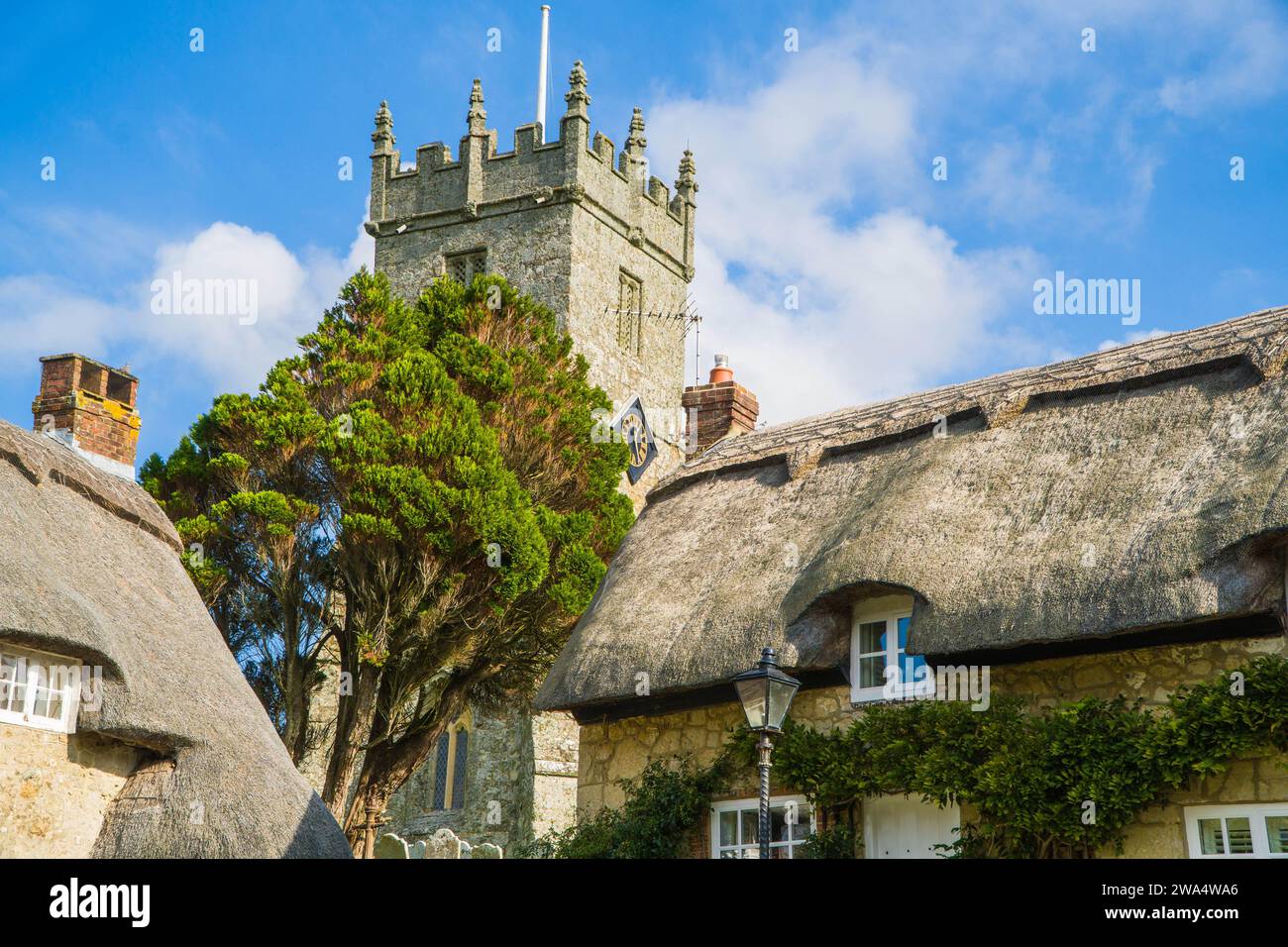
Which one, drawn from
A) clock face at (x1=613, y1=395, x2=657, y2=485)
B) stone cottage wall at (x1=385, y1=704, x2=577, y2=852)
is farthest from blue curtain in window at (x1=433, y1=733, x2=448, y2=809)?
clock face at (x1=613, y1=395, x2=657, y2=485)

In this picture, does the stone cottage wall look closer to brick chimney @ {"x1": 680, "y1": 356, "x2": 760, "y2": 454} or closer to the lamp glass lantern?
brick chimney @ {"x1": 680, "y1": 356, "x2": 760, "y2": 454}

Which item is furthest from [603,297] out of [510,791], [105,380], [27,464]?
[27,464]

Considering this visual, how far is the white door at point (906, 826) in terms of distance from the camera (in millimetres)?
11922

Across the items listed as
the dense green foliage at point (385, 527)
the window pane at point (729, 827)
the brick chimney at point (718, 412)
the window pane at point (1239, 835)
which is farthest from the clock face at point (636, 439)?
the window pane at point (1239, 835)

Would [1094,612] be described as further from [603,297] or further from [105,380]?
[603,297]

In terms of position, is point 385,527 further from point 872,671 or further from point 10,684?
point 872,671

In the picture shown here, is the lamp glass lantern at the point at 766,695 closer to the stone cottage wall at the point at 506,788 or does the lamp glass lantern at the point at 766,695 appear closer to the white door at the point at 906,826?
the white door at the point at 906,826

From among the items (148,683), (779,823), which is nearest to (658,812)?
(779,823)

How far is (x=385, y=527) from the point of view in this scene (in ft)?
63.9

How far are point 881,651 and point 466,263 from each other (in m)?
27.2

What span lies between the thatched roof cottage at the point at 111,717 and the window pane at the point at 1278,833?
793 centimetres

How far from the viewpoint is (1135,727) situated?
10539mm
